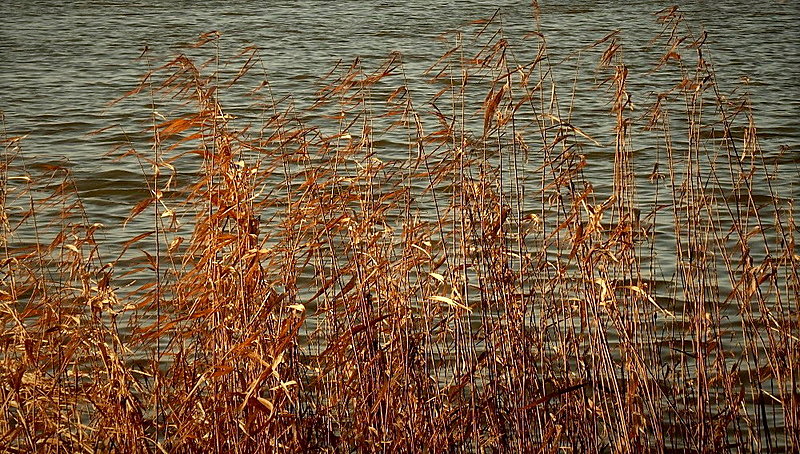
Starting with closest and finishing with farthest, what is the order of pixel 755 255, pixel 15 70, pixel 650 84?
pixel 755 255, pixel 650 84, pixel 15 70

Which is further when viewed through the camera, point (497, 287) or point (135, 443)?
point (497, 287)

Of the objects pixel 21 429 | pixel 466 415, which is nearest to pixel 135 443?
pixel 21 429

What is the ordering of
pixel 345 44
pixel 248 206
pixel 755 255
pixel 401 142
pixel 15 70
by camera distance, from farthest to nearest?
pixel 345 44, pixel 15 70, pixel 401 142, pixel 755 255, pixel 248 206

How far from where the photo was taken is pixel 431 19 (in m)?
16.8

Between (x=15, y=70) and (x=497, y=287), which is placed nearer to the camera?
(x=497, y=287)

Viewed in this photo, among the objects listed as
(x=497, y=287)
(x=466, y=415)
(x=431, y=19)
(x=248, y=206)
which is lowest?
(x=431, y=19)

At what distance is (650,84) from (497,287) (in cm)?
908

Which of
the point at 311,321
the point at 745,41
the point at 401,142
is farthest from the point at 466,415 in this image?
the point at 745,41

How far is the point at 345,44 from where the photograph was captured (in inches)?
573

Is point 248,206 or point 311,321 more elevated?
point 248,206

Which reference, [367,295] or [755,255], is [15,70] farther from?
[367,295]

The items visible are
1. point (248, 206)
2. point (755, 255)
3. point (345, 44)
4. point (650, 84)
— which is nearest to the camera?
point (248, 206)

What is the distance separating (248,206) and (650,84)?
9628 millimetres

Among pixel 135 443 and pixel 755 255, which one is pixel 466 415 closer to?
pixel 135 443
